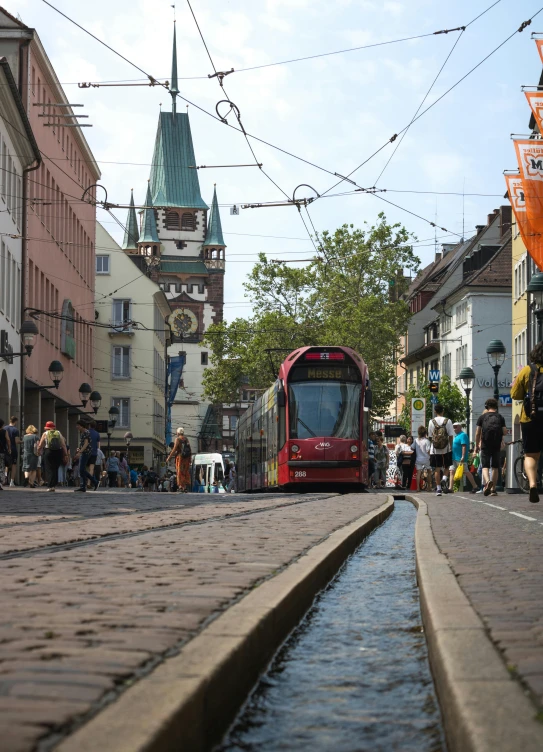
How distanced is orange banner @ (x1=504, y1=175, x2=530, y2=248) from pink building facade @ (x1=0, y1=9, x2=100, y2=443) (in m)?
13.8

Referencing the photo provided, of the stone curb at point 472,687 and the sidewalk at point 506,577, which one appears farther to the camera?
the sidewalk at point 506,577

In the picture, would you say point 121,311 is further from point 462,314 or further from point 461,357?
point 461,357

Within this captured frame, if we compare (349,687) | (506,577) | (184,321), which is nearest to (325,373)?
(506,577)

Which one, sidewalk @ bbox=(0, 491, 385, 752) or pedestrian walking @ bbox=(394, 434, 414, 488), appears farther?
pedestrian walking @ bbox=(394, 434, 414, 488)

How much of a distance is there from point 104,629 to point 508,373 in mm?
73198

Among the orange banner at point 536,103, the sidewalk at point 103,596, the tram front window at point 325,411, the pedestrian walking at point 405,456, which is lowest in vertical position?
the sidewalk at point 103,596

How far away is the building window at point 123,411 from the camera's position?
89312 mm

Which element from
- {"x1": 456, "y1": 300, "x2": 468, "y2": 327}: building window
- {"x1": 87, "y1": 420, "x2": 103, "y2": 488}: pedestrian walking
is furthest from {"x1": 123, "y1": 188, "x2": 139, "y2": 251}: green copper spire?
{"x1": 87, "y1": 420, "x2": 103, "y2": 488}: pedestrian walking

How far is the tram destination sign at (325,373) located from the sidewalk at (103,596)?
57.6 feet

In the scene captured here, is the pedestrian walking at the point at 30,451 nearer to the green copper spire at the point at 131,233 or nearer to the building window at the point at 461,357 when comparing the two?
the building window at the point at 461,357

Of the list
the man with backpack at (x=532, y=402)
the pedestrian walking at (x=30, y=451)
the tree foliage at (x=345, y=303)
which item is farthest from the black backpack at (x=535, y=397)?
the tree foliage at (x=345, y=303)

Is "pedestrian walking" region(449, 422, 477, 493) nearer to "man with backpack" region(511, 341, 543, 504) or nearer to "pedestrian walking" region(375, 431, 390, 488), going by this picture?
"pedestrian walking" region(375, 431, 390, 488)

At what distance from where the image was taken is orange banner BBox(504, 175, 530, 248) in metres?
33.5

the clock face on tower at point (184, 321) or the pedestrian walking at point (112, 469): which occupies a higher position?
the clock face on tower at point (184, 321)
